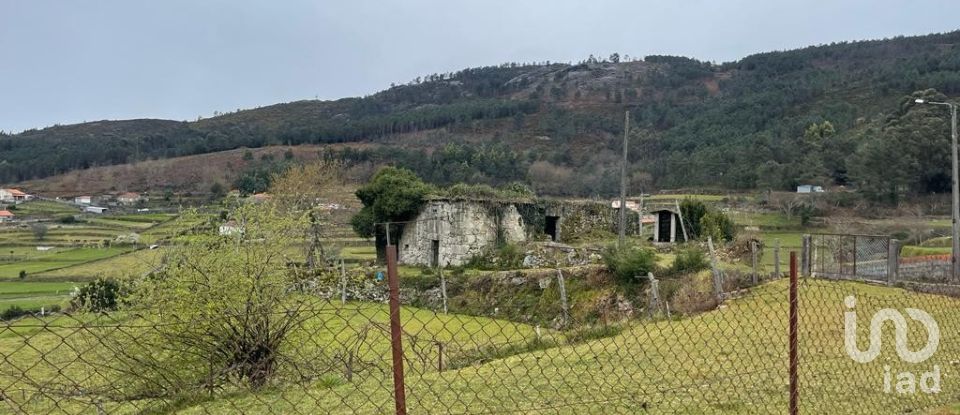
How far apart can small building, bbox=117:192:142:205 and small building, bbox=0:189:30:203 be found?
10362 mm

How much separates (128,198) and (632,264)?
7006 centimetres

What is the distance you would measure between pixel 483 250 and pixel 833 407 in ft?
68.1

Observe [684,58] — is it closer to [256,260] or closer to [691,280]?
[691,280]

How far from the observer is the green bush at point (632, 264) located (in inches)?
708

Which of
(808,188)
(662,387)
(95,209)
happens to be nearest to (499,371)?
(662,387)

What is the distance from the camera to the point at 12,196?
244ft

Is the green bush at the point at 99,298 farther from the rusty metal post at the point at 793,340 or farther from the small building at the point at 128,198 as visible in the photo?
the small building at the point at 128,198

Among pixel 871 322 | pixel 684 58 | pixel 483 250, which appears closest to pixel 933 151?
pixel 483 250

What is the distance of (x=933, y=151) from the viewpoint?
39000mm

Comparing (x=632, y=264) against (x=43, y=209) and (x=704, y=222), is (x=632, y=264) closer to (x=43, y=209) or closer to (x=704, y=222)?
(x=704, y=222)

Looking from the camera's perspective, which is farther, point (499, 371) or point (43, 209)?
point (43, 209)

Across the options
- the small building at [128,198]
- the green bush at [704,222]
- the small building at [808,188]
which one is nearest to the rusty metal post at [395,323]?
the green bush at [704,222]

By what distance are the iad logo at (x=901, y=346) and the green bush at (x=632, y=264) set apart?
7.26 meters

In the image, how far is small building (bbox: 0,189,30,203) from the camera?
239 ft
